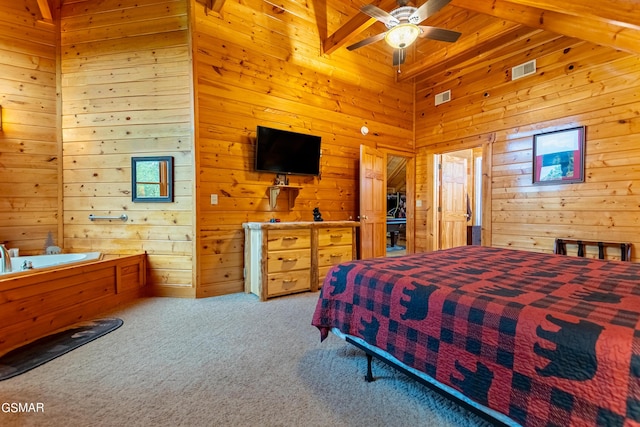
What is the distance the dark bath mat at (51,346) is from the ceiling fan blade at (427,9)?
3917mm

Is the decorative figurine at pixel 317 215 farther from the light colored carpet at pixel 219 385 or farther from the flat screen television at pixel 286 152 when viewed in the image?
the light colored carpet at pixel 219 385

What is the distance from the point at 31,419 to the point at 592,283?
289cm

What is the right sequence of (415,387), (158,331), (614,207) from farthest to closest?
(614,207), (158,331), (415,387)

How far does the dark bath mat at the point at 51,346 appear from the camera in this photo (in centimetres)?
187

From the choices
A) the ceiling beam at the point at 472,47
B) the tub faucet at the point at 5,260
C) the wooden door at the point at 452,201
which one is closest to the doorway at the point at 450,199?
the wooden door at the point at 452,201

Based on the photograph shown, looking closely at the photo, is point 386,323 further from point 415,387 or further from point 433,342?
point 415,387

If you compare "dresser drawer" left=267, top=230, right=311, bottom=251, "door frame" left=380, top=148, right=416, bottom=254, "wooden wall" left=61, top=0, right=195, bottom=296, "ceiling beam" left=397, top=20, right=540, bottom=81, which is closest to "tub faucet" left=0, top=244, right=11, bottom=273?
"wooden wall" left=61, top=0, right=195, bottom=296

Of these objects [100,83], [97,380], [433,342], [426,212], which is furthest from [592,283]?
[100,83]

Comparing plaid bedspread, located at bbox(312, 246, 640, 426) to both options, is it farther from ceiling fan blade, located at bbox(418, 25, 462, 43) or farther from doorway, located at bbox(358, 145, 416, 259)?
doorway, located at bbox(358, 145, 416, 259)

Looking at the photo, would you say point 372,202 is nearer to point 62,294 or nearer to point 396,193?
point 62,294

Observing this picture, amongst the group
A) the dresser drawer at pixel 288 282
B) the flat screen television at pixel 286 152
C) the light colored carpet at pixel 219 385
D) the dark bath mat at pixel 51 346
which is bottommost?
the light colored carpet at pixel 219 385

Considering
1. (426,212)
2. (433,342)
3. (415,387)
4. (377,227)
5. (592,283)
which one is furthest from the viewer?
(426,212)

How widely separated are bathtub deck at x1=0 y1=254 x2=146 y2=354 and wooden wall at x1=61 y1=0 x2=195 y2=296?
1.06 feet

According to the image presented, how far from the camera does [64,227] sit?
3512 mm
